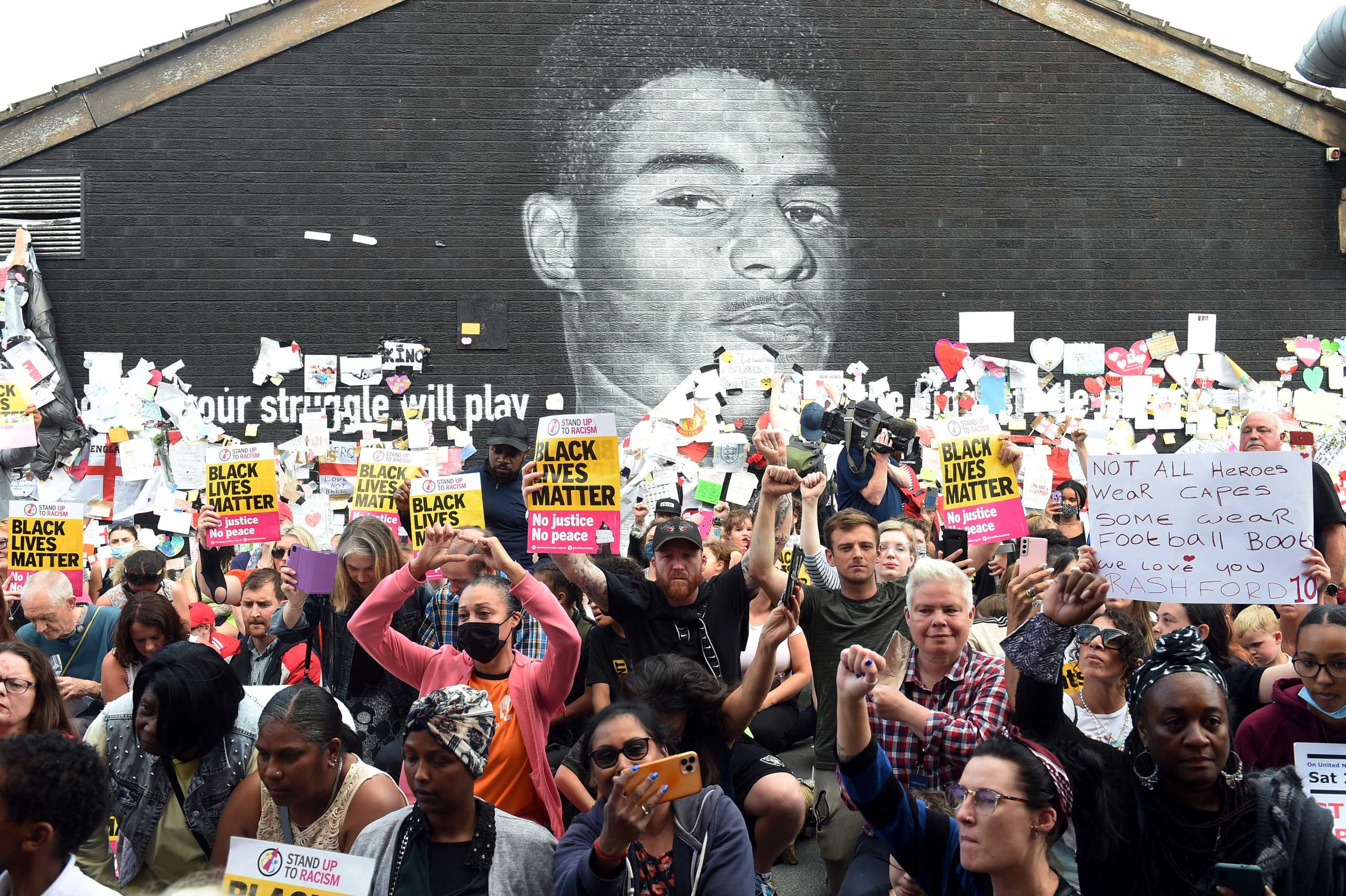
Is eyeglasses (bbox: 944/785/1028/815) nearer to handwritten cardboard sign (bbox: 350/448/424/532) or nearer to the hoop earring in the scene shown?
the hoop earring

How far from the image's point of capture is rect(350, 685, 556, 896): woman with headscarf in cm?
345

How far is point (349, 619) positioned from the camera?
207 inches

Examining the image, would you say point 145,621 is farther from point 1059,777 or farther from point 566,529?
point 1059,777

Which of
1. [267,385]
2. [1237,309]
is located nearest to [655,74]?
[267,385]

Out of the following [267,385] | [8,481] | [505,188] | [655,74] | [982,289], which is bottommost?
[8,481]

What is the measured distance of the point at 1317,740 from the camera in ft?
11.8

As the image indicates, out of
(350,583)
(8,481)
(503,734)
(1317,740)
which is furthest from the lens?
(8,481)

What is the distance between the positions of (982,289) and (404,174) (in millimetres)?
6373

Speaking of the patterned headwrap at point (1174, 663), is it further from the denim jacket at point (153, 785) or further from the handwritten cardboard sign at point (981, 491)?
the handwritten cardboard sign at point (981, 491)

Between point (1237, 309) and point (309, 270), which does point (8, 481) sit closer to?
point (309, 270)

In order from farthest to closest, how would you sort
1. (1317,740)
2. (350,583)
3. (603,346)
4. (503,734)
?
(603,346) → (350,583) → (503,734) → (1317,740)

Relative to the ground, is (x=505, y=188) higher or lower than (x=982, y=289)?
higher

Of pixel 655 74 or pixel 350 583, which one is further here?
pixel 655 74

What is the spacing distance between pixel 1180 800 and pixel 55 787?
9.50ft
